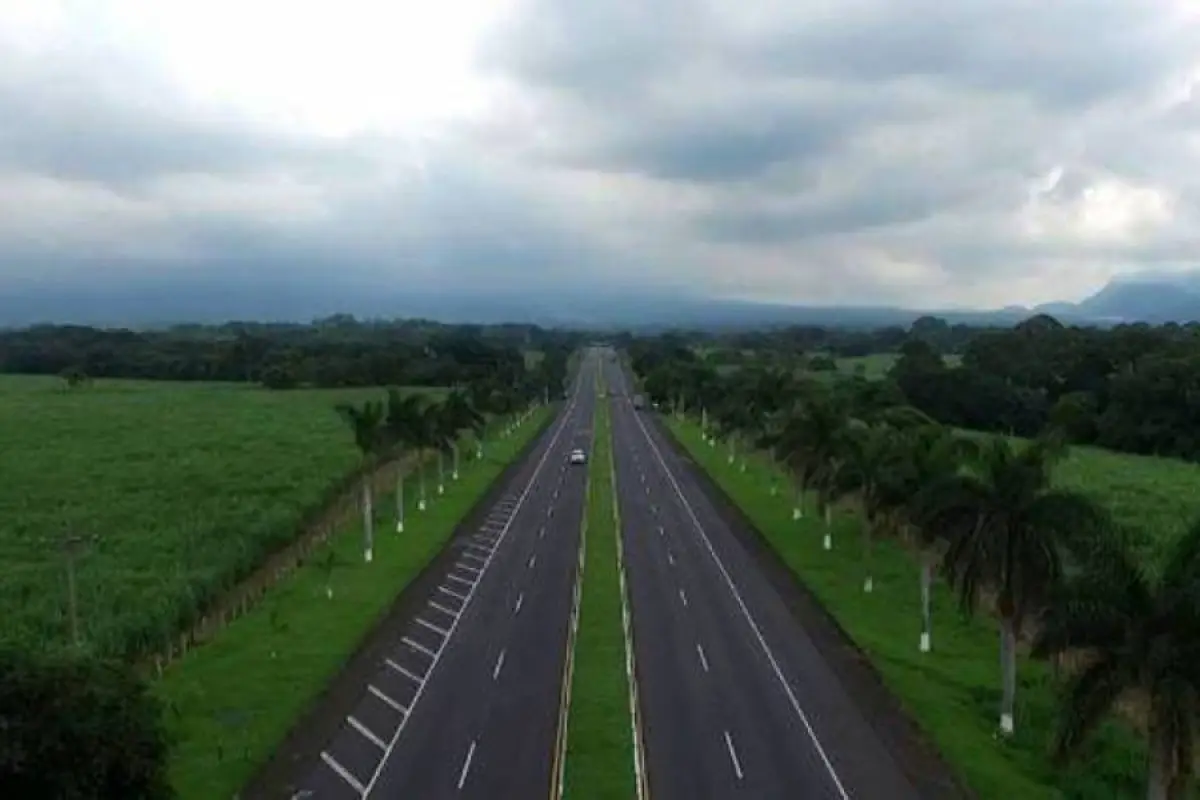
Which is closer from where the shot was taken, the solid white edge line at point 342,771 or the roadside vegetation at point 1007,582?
the roadside vegetation at point 1007,582

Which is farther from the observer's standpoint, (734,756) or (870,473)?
(870,473)

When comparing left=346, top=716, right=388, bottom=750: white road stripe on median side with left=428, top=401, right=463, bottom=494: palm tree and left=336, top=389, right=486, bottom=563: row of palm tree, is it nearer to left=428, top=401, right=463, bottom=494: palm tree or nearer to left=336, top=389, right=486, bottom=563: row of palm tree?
left=336, top=389, right=486, bottom=563: row of palm tree

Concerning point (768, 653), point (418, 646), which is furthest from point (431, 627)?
point (768, 653)

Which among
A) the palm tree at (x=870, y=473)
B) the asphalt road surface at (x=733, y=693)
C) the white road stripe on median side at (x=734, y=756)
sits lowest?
the asphalt road surface at (x=733, y=693)

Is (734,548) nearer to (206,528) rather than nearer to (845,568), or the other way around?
(845,568)

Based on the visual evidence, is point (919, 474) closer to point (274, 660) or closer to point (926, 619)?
point (926, 619)

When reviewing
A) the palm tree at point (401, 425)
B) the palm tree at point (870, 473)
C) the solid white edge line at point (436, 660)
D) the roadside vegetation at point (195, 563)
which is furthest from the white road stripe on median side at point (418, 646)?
the palm tree at point (401, 425)

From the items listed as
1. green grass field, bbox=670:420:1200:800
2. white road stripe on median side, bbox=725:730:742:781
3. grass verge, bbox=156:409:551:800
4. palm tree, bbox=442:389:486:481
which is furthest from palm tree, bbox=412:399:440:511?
white road stripe on median side, bbox=725:730:742:781

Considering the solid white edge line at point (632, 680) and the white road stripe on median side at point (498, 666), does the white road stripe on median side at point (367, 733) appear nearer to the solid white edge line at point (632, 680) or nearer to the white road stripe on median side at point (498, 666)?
the white road stripe on median side at point (498, 666)

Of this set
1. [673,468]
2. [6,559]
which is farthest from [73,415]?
[6,559]
